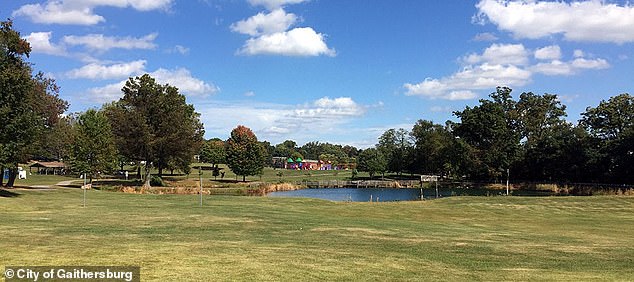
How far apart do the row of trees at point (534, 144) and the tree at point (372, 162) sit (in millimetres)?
13363

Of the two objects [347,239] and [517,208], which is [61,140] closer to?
[517,208]

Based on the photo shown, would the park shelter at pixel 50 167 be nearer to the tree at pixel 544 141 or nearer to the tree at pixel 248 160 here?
the tree at pixel 248 160

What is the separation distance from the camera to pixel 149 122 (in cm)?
6900

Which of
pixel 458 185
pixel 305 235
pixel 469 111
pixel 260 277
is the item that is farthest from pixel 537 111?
pixel 260 277

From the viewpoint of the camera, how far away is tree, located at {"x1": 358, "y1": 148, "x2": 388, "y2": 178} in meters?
142

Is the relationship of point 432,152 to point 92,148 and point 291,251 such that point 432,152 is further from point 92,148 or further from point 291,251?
point 291,251

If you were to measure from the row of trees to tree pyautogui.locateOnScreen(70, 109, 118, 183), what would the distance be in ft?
177

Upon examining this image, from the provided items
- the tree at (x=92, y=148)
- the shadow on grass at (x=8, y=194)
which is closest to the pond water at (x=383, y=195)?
the tree at (x=92, y=148)

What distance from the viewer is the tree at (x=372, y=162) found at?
465ft

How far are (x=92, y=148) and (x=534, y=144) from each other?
76.1 meters

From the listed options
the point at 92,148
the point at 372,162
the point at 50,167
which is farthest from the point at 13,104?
the point at 372,162

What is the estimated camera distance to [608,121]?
84875 mm

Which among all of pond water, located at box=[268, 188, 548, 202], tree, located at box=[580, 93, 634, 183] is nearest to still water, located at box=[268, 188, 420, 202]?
pond water, located at box=[268, 188, 548, 202]

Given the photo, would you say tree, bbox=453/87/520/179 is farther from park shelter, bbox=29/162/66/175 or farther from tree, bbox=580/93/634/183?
park shelter, bbox=29/162/66/175
